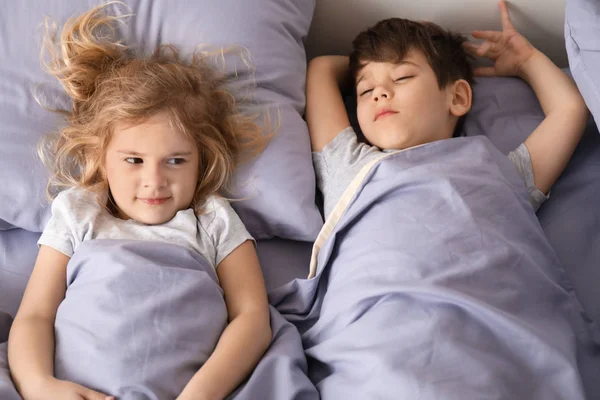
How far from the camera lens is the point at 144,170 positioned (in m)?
1.06

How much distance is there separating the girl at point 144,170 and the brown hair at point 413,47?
0.29 meters

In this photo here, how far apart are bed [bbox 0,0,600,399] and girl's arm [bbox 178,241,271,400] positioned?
0.18 ft

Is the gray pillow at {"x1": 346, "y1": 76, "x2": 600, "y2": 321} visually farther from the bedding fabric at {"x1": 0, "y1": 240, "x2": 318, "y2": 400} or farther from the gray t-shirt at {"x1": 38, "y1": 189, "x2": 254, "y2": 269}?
the bedding fabric at {"x1": 0, "y1": 240, "x2": 318, "y2": 400}

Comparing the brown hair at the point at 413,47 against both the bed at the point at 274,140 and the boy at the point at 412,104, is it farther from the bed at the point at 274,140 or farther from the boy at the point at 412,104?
the bed at the point at 274,140

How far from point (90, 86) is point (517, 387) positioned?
0.86m

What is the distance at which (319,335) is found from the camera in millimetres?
1023

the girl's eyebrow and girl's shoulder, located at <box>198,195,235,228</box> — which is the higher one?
the girl's eyebrow

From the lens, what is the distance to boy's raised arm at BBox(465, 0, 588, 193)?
47.8 inches

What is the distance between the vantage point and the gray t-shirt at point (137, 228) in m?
1.06

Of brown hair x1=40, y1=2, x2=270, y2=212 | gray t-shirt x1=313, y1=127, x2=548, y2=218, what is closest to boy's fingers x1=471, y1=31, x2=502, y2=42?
gray t-shirt x1=313, y1=127, x2=548, y2=218

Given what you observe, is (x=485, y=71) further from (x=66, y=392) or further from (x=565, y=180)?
(x=66, y=392)

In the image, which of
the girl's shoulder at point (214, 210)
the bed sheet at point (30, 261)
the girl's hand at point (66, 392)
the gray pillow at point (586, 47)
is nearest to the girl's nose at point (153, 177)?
the girl's shoulder at point (214, 210)

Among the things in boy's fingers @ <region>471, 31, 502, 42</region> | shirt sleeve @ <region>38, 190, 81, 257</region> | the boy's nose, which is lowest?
shirt sleeve @ <region>38, 190, 81, 257</region>

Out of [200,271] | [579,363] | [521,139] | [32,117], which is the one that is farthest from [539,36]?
[32,117]
